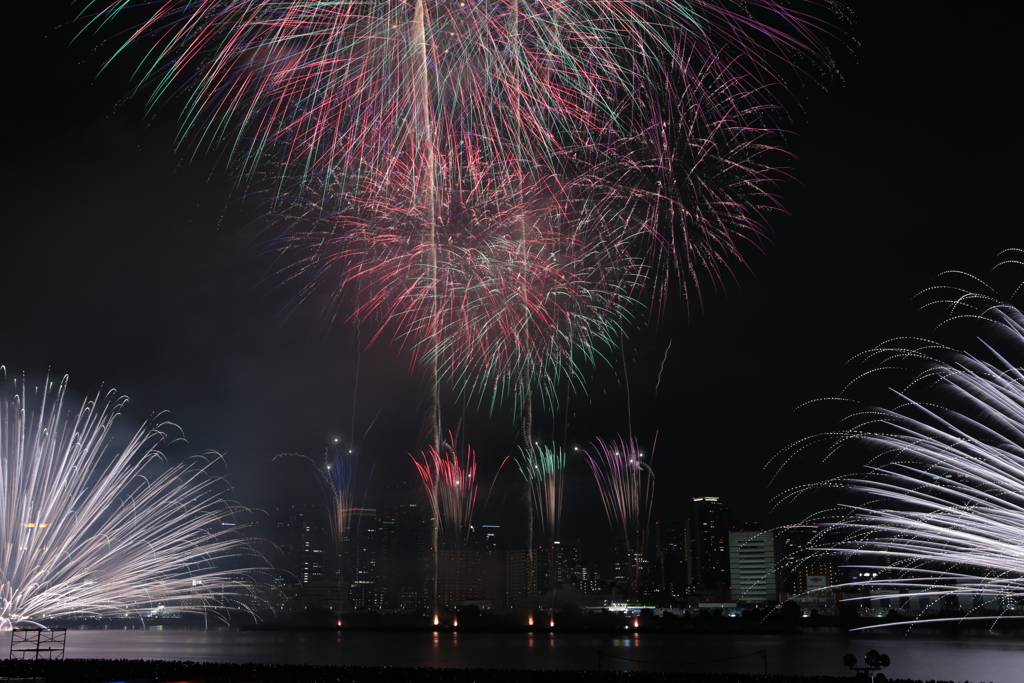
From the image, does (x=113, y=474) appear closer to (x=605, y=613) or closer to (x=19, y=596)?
(x=19, y=596)

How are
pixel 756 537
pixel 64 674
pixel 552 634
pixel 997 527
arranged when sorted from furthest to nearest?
pixel 756 537, pixel 552 634, pixel 64 674, pixel 997 527

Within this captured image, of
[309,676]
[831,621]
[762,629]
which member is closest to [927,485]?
[309,676]

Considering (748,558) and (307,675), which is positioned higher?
(748,558)

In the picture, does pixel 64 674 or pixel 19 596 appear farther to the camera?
pixel 19 596

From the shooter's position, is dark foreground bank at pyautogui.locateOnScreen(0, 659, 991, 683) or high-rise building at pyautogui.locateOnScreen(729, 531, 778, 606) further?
high-rise building at pyautogui.locateOnScreen(729, 531, 778, 606)

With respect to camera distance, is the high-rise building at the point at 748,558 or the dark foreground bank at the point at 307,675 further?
the high-rise building at the point at 748,558

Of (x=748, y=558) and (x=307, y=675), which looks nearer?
(x=307, y=675)

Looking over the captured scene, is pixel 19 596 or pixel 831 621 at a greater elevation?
pixel 19 596

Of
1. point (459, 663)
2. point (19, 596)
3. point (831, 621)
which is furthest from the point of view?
point (831, 621)
